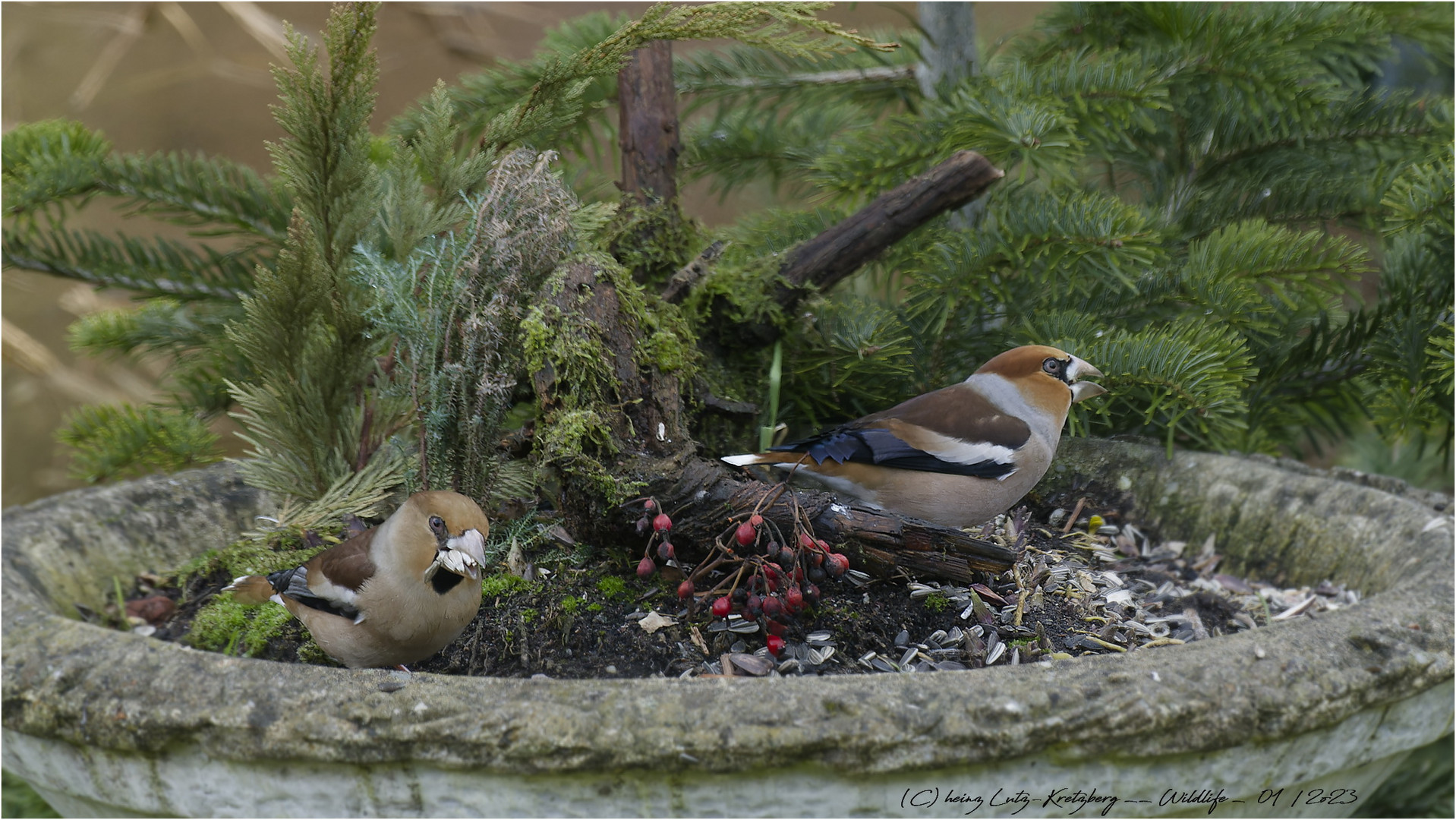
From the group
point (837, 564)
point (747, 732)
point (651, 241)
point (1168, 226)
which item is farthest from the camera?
point (1168, 226)

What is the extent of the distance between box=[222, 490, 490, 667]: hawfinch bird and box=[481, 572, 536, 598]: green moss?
0.09 metres

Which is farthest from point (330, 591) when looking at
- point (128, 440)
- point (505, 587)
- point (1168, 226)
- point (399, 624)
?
point (1168, 226)

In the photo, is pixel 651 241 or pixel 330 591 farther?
pixel 651 241

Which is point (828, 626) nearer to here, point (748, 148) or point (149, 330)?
point (748, 148)

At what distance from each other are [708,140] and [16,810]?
212 centimetres

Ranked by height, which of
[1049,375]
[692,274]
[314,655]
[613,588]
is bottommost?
[314,655]

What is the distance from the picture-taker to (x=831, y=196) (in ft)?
6.27

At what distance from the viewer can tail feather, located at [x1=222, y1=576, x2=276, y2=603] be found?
1.51 meters

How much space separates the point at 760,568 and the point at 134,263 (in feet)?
5.28

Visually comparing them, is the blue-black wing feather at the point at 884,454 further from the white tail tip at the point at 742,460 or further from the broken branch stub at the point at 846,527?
the broken branch stub at the point at 846,527

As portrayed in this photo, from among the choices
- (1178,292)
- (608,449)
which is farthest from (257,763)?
(1178,292)


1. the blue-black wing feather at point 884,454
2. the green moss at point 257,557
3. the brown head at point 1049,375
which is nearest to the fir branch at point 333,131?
the green moss at point 257,557

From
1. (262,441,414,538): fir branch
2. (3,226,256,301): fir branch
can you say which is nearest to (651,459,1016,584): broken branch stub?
(262,441,414,538): fir branch

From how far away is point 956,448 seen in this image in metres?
1.53
